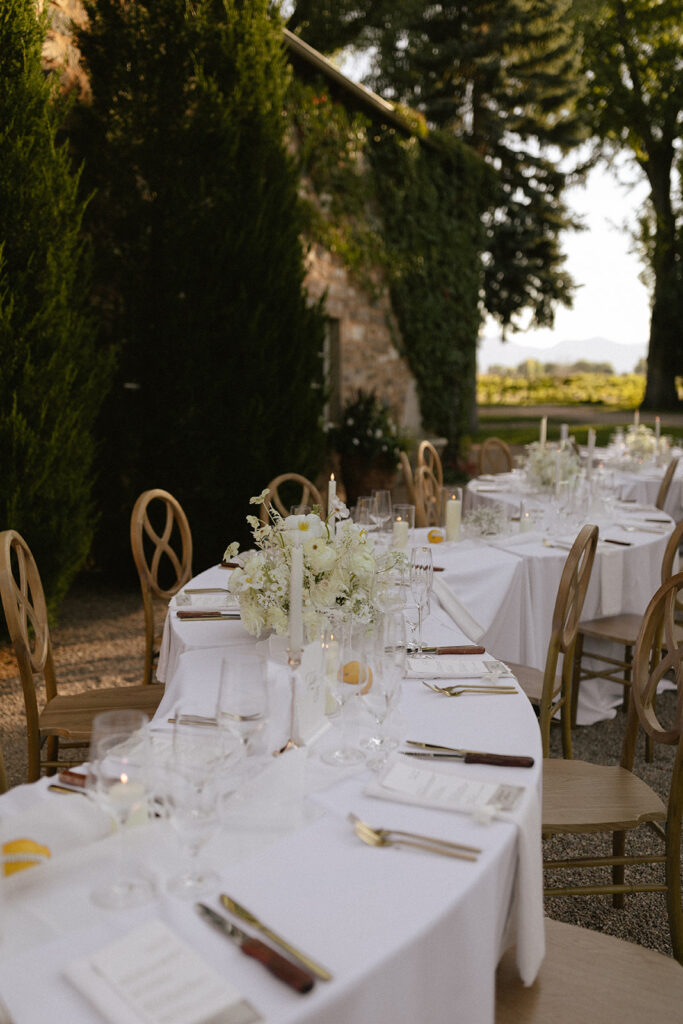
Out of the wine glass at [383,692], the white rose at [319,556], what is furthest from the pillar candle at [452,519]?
the wine glass at [383,692]

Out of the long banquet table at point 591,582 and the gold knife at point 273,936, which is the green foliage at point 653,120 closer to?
the long banquet table at point 591,582

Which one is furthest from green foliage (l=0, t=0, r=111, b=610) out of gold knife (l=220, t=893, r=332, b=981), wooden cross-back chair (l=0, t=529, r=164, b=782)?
gold knife (l=220, t=893, r=332, b=981)

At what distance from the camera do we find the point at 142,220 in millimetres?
6699

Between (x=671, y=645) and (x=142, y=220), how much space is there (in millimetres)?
5706

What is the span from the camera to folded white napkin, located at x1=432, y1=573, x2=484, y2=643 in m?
3.31

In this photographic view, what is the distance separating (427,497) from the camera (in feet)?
21.1

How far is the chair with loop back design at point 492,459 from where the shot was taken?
8281 mm

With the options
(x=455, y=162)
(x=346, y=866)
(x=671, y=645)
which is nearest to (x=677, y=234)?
(x=455, y=162)

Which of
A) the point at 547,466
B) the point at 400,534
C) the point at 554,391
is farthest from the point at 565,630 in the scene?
the point at 554,391

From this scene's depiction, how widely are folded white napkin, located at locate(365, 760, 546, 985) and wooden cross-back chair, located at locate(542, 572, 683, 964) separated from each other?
0.63m

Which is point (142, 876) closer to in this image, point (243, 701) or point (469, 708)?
point (243, 701)

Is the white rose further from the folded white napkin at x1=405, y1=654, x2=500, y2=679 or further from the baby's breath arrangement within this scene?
the baby's breath arrangement

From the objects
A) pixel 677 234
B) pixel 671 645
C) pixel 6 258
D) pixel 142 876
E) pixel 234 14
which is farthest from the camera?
pixel 677 234

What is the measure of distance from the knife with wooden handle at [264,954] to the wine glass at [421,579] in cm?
147
